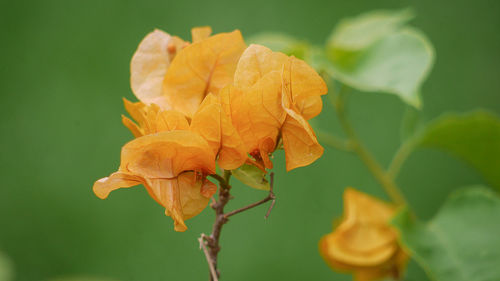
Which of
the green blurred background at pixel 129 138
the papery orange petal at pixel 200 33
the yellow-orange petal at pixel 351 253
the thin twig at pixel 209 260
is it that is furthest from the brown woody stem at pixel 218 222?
the green blurred background at pixel 129 138

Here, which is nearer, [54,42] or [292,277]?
[292,277]

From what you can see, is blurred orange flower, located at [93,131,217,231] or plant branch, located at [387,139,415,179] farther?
plant branch, located at [387,139,415,179]

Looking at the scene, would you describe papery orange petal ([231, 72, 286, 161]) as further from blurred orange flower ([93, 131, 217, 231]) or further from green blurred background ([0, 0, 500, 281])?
green blurred background ([0, 0, 500, 281])

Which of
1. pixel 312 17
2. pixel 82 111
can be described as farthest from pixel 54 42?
pixel 312 17

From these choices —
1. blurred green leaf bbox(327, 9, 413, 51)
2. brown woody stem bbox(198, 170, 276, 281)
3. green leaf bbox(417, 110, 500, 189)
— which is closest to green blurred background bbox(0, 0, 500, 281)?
green leaf bbox(417, 110, 500, 189)

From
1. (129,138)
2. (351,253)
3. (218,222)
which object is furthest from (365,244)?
(129,138)

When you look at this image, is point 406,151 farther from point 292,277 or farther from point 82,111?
point 82,111
